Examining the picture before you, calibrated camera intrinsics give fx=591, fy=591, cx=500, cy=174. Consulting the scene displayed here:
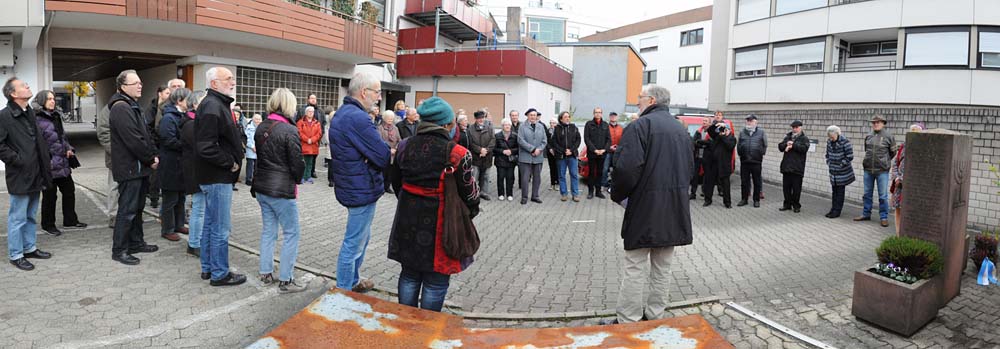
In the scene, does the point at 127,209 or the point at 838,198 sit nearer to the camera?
the point at 127,209

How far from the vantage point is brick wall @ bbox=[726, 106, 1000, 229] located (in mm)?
9898

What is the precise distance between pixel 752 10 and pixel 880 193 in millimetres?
16788

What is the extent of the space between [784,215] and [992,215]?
315 centimetres

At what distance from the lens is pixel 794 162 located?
1104 centimetres

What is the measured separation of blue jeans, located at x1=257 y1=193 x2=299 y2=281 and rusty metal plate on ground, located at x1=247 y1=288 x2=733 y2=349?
4.25ft

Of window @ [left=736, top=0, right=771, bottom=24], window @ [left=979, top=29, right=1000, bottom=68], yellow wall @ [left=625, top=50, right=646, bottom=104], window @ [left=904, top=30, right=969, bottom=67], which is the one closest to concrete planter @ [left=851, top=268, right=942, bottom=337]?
window @ [left=904, top=30, right=969, bottom=67]

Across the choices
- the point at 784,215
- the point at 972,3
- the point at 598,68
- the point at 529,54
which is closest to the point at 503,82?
the point at 529,54

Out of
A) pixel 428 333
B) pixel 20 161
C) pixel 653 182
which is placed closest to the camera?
pixel 428 333

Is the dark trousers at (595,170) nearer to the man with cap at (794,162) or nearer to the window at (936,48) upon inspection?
the man with cap at (794,162)

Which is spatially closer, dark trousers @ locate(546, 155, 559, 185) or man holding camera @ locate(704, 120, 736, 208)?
man holding camera @ locate(704, 120, 736, 208)

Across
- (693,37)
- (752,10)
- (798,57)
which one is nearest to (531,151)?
(798,57)

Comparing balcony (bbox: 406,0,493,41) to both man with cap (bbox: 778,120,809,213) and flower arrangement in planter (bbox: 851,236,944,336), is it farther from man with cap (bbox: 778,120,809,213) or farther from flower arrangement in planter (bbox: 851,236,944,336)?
flower arrangement in planter (bbox: 851,236,944,336)

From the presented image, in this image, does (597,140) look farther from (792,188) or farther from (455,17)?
(455,17)

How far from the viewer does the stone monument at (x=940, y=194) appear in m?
5.25
